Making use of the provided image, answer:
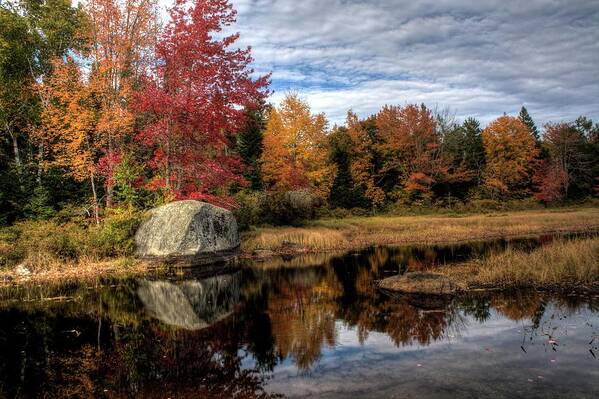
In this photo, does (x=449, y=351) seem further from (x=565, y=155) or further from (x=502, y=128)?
(x=565, y=155)

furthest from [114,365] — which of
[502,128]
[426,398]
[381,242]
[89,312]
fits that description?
[502,128]

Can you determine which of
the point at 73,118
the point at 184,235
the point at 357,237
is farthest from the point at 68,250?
the point at 357,237

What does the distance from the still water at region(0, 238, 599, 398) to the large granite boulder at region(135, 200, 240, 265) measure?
4.09 metres

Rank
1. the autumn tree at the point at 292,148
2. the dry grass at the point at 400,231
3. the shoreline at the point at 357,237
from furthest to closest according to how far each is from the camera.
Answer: the autumn tree at the point at 292,148
the dry grass at the point at 400,231
the shoreline at the point at 357,237

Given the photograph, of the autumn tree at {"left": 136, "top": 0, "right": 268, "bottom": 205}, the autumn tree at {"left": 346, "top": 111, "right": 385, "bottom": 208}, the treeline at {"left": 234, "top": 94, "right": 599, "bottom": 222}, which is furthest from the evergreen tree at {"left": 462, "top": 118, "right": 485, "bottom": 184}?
the autumn tree at {"left": 136, "top": 0, "right": 268, "bottom": 205}

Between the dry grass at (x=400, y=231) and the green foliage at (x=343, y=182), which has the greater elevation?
the green foliage at (x=343, y=182)

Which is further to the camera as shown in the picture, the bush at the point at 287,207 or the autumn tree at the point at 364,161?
the autumn tree at the point at 364,161

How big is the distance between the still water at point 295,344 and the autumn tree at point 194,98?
8.64 metres

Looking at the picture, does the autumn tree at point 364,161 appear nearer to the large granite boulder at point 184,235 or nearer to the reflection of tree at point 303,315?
the large granite boulder at point 184,235

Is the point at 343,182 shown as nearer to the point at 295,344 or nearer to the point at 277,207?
the point at 277,207

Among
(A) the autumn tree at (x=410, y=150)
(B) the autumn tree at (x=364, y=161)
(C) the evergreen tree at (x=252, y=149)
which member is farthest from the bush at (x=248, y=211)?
(A) the autumn tree at (x=410, y=150)

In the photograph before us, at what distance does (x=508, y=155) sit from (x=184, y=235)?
4917 cm

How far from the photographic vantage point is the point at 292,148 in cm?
3916

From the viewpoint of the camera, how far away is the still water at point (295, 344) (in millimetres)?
6984
